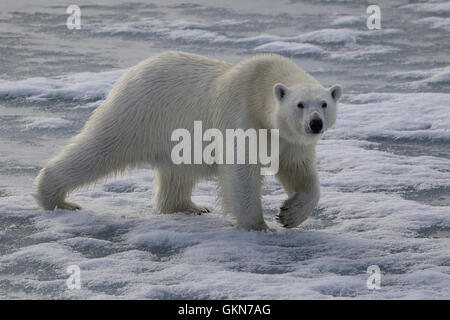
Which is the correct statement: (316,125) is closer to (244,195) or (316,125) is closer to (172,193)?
(244,195)

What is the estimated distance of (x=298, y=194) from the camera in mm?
5125

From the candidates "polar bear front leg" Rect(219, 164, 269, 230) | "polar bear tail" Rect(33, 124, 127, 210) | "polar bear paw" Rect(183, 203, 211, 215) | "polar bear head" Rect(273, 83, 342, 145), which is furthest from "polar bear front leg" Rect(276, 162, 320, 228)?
"polar bear tail" Rect(33, 124, 127, 210)

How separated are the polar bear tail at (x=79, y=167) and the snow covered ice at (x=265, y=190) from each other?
0.43 ft

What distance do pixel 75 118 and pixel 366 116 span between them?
8.33ft

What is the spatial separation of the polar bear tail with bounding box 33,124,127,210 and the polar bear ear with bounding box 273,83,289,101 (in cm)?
107

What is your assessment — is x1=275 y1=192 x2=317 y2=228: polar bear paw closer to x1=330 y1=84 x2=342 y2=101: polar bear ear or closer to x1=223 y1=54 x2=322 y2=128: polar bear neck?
x1=223 y1=54 x2=322 y2=128: polar bear neck

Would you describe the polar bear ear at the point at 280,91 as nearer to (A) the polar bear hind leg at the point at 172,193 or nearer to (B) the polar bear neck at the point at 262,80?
(B) the polar bear neck at the point at 262,80

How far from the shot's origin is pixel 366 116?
319 inches

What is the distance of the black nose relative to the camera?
4.61 metres

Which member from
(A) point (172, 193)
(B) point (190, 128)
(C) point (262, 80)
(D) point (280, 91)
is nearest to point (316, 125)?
(D) point (280, 91)

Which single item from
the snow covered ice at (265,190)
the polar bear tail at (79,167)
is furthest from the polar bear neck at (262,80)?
the polar bear tail at (79,167)

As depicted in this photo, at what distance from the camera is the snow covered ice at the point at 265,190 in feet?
14.1

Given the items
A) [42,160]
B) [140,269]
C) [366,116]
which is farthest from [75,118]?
[140,269]

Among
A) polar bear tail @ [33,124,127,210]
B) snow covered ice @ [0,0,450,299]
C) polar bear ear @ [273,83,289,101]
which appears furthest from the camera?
polar bear tail @ [33,124,127,210]
